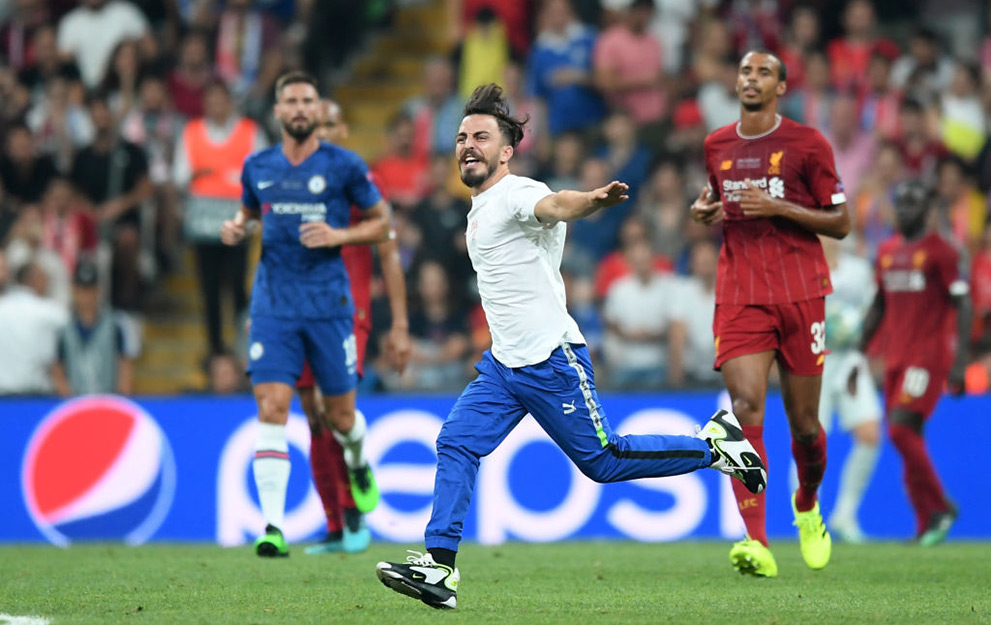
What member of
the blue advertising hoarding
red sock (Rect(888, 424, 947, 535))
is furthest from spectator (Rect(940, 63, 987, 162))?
red sock (Rect(888, 424, 947, 535))

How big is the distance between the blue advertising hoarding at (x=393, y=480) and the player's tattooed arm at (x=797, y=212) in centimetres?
445

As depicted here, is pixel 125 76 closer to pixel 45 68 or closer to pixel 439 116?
pixel 45 68

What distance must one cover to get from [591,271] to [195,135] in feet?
13.4

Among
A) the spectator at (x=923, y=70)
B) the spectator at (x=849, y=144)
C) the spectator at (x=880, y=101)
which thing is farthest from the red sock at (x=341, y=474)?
the spectator at (x=923, y=70)

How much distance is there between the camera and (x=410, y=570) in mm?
6844

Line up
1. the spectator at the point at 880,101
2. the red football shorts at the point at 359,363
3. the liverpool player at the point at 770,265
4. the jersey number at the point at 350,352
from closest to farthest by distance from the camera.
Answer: the liverpool player at the point at 770,265 → the jersey number at the point at 350,352 → the red football shorts at the point at 359,363 → the spectator at the point at 880,101

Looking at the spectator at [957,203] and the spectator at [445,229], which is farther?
the spectator at [445,229]

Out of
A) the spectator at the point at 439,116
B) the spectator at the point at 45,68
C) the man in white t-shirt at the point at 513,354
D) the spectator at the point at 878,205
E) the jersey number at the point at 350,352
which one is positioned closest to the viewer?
the man in white t-shirt at the point at 513,354

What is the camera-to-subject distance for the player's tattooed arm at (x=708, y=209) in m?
8.90

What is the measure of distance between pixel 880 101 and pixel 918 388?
16.5 ft

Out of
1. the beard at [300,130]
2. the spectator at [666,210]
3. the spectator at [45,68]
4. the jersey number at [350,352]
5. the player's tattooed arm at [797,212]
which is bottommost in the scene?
the jersey number at [350,352]

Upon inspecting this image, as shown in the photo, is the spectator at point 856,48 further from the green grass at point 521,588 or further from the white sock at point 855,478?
the green grass at point 521,588

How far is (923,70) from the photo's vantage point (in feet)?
53.1

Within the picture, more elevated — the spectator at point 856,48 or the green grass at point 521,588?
the spectator at point 856,48
